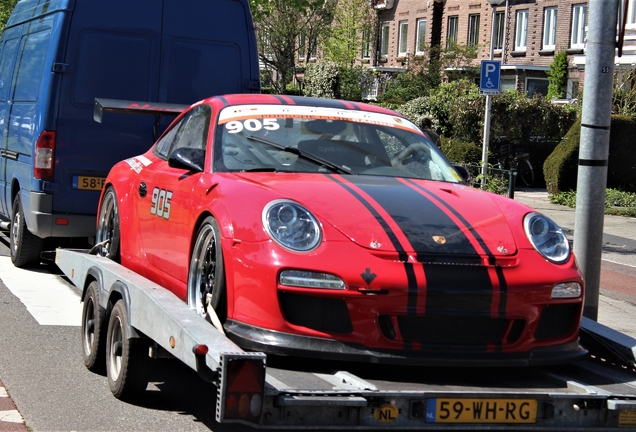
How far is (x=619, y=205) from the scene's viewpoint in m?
19.1

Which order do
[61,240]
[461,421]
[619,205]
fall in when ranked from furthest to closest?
[619,205]
[61,240]
[461,421]

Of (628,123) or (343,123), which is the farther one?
(628,123)

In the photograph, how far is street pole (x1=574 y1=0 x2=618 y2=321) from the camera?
7.03m

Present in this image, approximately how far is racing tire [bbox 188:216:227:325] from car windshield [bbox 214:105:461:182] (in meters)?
0.54

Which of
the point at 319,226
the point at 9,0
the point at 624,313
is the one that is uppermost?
the point at 9,0

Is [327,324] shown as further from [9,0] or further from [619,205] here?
[9,0]

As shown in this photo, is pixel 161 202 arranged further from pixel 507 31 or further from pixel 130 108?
pixel 507 31

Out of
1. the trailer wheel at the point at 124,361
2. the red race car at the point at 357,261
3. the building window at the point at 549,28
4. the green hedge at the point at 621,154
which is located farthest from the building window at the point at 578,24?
the trailer wheel at the point at 124,361

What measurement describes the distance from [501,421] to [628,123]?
18144mm

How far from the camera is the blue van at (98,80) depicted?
9.27m

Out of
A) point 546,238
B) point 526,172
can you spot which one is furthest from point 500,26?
point 546,238

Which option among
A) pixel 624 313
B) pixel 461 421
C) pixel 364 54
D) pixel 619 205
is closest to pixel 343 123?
pixel 461 421

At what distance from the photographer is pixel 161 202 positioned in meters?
6.04

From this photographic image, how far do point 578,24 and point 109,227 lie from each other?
3397 cm
